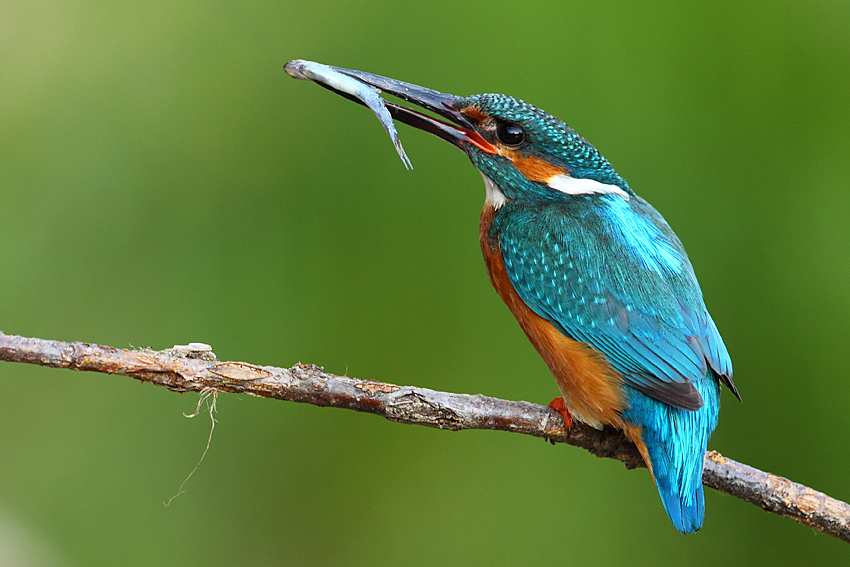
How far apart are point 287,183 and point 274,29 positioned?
2.02 feet

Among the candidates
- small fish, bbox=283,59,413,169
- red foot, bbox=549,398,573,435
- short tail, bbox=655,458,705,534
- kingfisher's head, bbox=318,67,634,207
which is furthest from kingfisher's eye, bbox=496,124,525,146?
short tail, bbox=655,458,705,534

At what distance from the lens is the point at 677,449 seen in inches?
65.2

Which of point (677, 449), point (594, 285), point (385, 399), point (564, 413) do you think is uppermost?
point (594, 285)

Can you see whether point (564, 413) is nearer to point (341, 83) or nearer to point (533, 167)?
point (533, 167)

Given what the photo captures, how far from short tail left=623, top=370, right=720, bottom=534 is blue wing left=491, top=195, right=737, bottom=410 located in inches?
2.1

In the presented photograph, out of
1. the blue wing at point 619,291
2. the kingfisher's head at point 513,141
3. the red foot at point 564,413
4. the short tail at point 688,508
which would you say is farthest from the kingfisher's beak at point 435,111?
the short tail at point 688,508

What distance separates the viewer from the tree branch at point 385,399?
1357 mm

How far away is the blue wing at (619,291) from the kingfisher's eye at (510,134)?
19cm

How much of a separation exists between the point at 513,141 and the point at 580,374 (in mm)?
629

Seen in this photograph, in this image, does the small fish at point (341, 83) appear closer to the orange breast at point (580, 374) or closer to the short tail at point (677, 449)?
the orange breast at point (580, 374)

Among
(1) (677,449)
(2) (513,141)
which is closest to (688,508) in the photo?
(1) (677,449)

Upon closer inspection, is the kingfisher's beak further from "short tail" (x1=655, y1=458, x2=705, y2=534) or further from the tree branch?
"short tail" (x1=655, y1=458, x2=705, y2=534)

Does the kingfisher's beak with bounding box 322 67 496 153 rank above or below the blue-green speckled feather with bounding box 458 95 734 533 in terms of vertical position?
above

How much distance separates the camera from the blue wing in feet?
5.60
